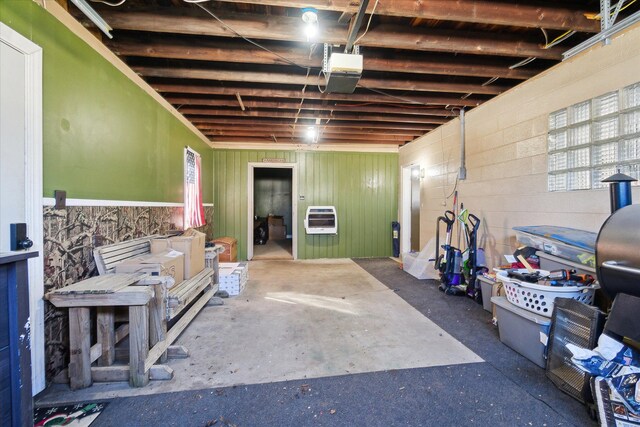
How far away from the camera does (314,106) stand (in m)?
3.97

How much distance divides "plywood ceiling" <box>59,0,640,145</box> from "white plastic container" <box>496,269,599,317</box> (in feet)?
6.77

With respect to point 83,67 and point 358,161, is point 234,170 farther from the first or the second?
point 83,67

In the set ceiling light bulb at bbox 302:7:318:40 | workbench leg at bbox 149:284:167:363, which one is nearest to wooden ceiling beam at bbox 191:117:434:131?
ceiling light bulb at bbox 302:7:318:40

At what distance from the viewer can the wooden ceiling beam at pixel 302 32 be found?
7.13ft

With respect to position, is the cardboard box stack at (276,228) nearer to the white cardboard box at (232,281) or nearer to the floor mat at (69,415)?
the white cardboard box at (232,281)

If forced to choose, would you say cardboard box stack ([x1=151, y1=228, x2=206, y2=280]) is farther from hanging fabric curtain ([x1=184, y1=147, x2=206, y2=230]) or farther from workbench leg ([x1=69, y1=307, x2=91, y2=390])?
hanging fabric curtain ([x1=184, y1=147, x2=206, y2=230])

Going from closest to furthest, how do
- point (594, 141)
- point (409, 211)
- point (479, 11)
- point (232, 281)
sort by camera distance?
point (479, 11)
point (594, 141)
point (232, 281)
point (409, 211)

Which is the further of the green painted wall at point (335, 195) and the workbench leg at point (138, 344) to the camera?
the green painted wall at point (335, 195)

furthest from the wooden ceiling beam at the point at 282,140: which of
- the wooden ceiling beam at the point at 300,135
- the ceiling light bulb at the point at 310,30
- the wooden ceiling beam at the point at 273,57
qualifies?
the ceiling light bulb at the point at 310,30

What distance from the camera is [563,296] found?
1.99m

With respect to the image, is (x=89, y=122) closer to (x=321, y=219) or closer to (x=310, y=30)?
(x=310, y=30)

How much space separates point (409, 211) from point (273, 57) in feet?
15.3

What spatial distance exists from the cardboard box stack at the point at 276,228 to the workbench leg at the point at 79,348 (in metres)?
7.81

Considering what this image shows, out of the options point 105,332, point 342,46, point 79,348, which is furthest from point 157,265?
point 342,46
